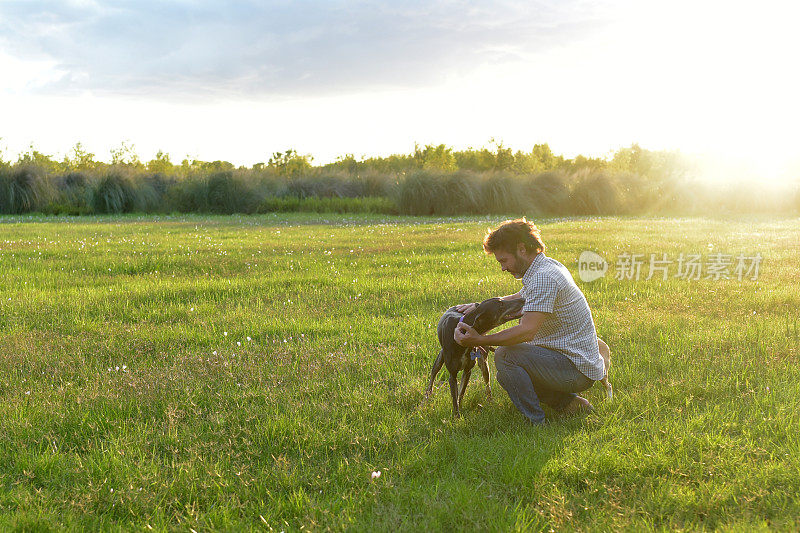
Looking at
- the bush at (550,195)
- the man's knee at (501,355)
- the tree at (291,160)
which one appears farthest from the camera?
the tree at (291,160)

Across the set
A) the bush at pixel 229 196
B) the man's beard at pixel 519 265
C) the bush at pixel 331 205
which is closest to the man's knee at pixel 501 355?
the man's beard at pixel 519 265

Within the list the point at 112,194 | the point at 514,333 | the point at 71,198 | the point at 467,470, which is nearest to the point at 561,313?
the point at 514,333

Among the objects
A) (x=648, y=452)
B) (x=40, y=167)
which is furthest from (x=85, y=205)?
(x=648, y=452)

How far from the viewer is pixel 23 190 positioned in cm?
3206

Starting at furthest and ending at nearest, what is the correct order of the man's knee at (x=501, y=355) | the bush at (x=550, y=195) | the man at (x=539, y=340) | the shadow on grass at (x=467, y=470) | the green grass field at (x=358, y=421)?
the bush at (x=550, y=195) < the man's knee at (x=501, y=355) < the man at (x=539, y=340) < the green grass field at (x=358, y=421) < the shadow on grass at (x=467, y=470)

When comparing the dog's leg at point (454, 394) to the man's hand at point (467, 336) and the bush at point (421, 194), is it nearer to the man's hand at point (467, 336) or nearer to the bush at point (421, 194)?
the man's hand at point (467, 336)

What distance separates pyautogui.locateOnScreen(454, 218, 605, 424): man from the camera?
452 cm

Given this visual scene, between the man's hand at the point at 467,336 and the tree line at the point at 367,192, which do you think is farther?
the tree line at the point at 367,192

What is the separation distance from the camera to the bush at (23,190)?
104 feet

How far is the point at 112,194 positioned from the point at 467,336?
33.1 m

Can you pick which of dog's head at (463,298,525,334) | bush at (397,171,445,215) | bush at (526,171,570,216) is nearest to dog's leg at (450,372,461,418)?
dog's head at (463,298,525,334)

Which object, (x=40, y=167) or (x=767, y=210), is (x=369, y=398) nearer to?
(x=40, y=167)

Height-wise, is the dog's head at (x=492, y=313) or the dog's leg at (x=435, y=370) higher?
the dog's head at (x=492, y=313)

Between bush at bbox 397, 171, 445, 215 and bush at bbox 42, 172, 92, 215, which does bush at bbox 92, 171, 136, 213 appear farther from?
bush at bbox 397, 171, 445, 215
